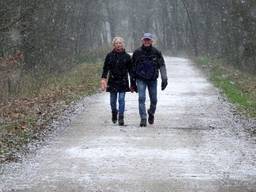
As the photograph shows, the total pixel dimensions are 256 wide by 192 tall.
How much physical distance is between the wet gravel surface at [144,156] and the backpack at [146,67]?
1.13 meters

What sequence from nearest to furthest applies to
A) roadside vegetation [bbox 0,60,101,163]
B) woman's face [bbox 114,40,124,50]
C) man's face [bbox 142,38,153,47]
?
roadside vegetation [bbox 0,60,101,163] < man's face [bbox 142,38,153,47] < woman's face [bbox 114,40,124,50]

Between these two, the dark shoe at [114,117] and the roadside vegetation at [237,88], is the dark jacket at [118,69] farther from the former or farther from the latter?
the roadside vegetation at [237,88]

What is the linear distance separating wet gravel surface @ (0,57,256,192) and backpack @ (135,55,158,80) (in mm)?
1128

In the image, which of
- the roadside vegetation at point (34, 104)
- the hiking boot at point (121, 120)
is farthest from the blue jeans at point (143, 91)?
the roadside vegetation at point (34, 104)

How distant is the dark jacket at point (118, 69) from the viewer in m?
13.8

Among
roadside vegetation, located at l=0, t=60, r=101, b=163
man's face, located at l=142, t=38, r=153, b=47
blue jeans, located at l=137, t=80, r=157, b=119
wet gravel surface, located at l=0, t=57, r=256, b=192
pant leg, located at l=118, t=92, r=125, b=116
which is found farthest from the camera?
pant leg, located at l=118, t=92, r=125, b=116

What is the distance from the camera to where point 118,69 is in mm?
13844

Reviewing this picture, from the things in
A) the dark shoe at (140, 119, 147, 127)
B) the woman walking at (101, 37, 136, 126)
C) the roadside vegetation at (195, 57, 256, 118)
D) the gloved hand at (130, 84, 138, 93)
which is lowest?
the roadside vegetation at (195, 57, 256, 118)

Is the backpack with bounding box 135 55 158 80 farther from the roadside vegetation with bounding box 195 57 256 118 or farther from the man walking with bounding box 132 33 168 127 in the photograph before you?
the roadside vegetation with bounding box 195 57 256 118

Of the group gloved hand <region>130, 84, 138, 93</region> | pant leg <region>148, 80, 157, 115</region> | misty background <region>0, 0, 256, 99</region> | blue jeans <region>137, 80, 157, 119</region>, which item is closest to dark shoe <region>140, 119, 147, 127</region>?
blue jeans <region>137, 80, 157, 119</region>

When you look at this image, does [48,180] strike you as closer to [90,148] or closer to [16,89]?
[90,148]

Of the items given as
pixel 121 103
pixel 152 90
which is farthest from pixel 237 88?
pixel 121 103

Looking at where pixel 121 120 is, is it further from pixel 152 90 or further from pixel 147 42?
pixel 147 42

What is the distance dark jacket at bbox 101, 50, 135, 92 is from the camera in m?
13.8
